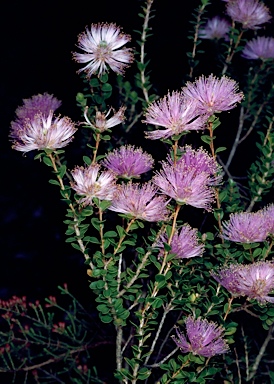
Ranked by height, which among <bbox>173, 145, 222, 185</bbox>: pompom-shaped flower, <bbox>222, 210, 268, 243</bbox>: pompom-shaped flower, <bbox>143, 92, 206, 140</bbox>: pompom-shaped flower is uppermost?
<bbox>143, 92, 206, 140</bbox>: pompom-shaped flower

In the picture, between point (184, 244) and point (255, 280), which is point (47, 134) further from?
point (255, 280)

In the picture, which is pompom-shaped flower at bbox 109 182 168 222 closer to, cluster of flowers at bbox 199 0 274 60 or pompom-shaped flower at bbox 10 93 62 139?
pompom-shaped flower at bbox 10 93 62 139

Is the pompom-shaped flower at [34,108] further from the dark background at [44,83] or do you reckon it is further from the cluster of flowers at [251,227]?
the dark background at [44,83]

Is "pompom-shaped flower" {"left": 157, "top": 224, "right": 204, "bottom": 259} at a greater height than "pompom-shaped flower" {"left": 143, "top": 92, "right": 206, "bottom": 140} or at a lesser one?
lesser

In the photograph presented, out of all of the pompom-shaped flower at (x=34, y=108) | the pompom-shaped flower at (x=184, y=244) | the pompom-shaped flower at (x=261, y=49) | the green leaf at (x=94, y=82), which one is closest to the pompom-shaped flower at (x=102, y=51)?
the green leaf at (x=94, y=82)

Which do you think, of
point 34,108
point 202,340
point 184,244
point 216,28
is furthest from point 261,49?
point 202,340

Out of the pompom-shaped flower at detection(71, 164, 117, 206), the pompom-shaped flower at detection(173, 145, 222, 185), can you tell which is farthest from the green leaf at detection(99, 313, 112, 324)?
the pompom-shaped flower at detection(173, 145, 222, 185)

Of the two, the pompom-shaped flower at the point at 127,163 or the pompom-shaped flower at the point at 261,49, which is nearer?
the pompom-shaped flower at the point at 127,163

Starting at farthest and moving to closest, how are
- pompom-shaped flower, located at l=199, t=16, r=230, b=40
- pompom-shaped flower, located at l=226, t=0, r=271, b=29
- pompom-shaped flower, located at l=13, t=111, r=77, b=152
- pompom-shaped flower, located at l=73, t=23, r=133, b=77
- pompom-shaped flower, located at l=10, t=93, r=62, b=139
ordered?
pompom-shaped flower, located at l=199, t=16, r=230, b=40 → pompom-shaped flower, located at l=226, t=0, r=271, b=29 → pompom-shaped flower, located at l=10, t=93, r=62, b=139 → pompom-shaped flower, located at l=73, t=23, r=133, b=77 → pompom-shaped flower, located at l=13, t=111, r=77, b=152
